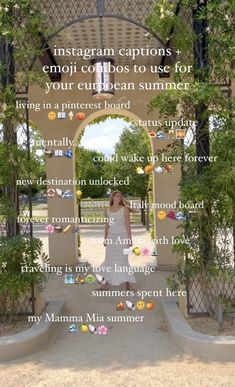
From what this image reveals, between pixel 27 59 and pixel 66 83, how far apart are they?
3.19 m

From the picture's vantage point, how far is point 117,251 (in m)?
6.43

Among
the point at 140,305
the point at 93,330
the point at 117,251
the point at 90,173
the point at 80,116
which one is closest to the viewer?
the point at 93,330

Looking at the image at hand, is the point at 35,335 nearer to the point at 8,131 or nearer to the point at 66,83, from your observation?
the point at 8,131

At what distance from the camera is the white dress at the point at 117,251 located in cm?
639

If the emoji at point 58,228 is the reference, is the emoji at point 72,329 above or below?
below

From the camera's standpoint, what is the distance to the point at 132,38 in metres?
6.61

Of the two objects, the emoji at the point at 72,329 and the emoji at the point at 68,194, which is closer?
the emoji at the point at 72,329

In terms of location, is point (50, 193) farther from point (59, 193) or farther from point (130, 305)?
point (130, 305)

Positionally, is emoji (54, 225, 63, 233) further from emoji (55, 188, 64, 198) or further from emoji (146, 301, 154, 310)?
emoji (146, 301, 154, 310)

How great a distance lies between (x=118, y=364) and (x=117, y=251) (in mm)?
2606

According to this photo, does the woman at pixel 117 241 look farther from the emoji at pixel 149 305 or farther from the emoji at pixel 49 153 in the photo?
the emoji at pixel 49 153

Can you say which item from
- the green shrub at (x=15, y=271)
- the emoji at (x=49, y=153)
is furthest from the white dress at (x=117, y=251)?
the emoji at (x=49, y=153)

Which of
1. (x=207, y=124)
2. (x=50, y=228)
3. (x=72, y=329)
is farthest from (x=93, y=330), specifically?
(x=50, y=228)

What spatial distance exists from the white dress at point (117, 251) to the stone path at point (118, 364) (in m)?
1.27
